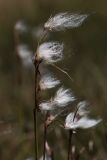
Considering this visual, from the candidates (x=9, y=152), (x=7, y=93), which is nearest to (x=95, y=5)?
(x=7, y=93)

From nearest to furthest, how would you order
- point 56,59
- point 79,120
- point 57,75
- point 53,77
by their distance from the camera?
point 56,59 → point 53,77 → point 79,120 → point 57,75

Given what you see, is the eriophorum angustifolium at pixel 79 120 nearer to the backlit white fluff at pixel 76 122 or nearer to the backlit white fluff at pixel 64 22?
the backlit white fluff at pixel 76 122

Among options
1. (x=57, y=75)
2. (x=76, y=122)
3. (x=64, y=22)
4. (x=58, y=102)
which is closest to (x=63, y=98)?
(x=58, y=102)

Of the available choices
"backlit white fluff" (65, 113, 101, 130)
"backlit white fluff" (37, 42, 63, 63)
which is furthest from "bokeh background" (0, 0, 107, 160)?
"backlit white fluff" (65, 113, 101, 130)

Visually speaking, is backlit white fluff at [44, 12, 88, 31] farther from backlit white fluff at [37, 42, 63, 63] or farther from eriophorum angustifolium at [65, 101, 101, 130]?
eriophorum angustifolium at [65, 101, 101, 130]

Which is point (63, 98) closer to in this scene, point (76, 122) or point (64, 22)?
point (76, 122)

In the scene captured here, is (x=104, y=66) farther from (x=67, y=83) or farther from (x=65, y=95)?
(x=65, y=95)
